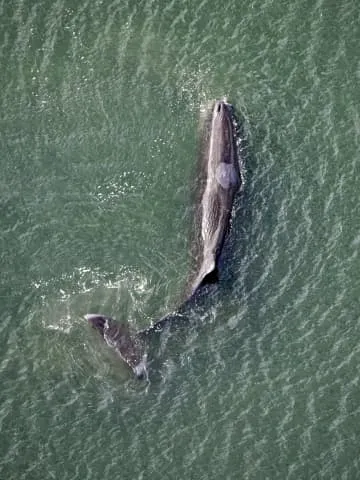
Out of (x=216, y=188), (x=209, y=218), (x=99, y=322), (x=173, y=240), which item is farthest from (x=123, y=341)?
(x=216, y=188)

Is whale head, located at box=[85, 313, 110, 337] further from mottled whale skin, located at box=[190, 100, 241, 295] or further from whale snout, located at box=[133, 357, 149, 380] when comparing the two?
mottled whale skin, located at box=[190, 100, 241, 295]

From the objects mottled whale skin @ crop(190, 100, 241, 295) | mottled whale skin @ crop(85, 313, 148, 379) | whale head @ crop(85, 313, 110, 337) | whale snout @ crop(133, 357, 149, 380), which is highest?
mottled whale skin @ crop(190, 100, 241, 295)

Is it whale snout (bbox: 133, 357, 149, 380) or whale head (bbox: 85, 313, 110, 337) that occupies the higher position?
whale head (bbox: 85, 313, 110, 337)

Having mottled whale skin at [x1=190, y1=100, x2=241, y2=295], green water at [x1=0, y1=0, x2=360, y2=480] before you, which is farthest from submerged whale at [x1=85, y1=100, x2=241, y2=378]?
green water at [x1=0, y1=0, x2=360, y2=480]

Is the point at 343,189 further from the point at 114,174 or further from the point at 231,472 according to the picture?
the point at 231,472

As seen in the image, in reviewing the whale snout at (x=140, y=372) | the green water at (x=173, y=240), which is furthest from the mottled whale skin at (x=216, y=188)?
the whale snout at (x=140, y=372)

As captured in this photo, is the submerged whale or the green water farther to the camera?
the submerged whale

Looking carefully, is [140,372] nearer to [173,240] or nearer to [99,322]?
[99,322]
